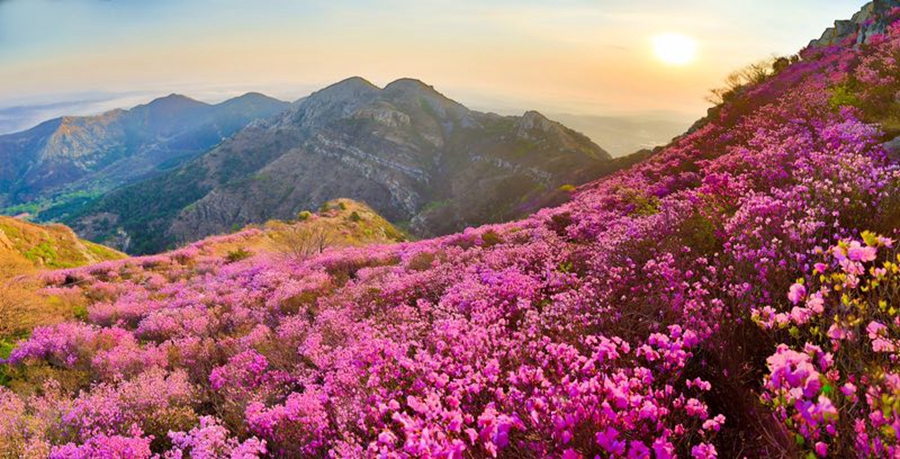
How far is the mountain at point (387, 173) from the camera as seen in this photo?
267 ft

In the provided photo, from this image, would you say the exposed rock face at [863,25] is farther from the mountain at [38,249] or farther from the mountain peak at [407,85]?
the mountain peak at [407,85]

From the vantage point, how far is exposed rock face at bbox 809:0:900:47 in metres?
21.4

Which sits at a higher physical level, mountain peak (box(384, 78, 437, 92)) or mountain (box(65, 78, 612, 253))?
mountain peak (box(384, 78, 437, 92))

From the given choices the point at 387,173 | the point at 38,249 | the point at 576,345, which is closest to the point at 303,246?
the point at 38,249

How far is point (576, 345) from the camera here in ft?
15.4

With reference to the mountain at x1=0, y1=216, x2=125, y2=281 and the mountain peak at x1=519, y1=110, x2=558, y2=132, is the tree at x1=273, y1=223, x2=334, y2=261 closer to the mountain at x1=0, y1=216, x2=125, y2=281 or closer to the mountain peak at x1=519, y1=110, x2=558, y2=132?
the mountain at x1=0, y1=216, x2=125, y2=281

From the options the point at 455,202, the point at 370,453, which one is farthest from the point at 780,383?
the point at 455,202

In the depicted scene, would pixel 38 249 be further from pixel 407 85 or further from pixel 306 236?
pixel 407 85

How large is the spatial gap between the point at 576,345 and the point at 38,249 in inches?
1141

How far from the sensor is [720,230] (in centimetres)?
734

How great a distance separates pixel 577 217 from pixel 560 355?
11.0 m

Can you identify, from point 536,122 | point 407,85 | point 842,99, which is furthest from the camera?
point 407,85

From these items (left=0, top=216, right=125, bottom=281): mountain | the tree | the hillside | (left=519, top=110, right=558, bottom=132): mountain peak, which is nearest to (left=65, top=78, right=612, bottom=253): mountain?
(left=519, top=110, right=558, bottom=132): mountain peak

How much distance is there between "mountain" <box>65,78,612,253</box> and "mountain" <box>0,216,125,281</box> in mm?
48569
